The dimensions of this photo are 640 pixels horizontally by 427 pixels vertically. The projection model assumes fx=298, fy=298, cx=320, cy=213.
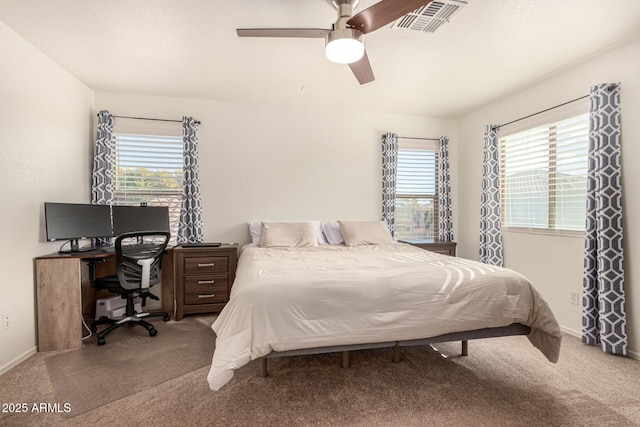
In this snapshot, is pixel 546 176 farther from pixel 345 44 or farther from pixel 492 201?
pixel 345 44

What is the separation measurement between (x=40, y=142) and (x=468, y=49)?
3.69 meters

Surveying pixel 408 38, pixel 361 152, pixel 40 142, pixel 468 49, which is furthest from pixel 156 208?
pixel 468 49

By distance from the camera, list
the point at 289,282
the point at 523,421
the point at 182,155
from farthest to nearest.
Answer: the point at 182,155 < the point at 289,282 < the point at 523,421

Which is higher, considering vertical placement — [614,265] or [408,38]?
[408,38]

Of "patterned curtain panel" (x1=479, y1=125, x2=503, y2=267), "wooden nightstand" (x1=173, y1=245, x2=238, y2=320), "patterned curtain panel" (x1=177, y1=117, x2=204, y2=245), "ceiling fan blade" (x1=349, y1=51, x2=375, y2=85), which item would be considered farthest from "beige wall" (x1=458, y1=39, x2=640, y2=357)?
"patterned curtain panel" (x1=177, y1=117, x2=204, y2=245)

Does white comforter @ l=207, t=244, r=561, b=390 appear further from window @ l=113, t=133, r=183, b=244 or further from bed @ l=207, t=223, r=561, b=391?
Answer: window @ l=113, t=133, r=183, b=244

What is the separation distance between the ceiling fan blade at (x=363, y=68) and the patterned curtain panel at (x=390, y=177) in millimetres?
1756

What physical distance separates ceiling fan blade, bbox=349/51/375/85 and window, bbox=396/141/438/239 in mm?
2029

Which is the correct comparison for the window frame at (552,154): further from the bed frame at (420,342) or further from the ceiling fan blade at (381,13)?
the ceiling fan blade at (381,13)

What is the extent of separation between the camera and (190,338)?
265 cm

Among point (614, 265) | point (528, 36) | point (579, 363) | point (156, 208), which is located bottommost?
point (579, 363)

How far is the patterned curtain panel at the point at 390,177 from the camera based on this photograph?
4.04 metres

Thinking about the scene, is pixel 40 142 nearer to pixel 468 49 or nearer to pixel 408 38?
pixel 408 38

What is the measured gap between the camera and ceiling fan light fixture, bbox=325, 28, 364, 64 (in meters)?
1.76
